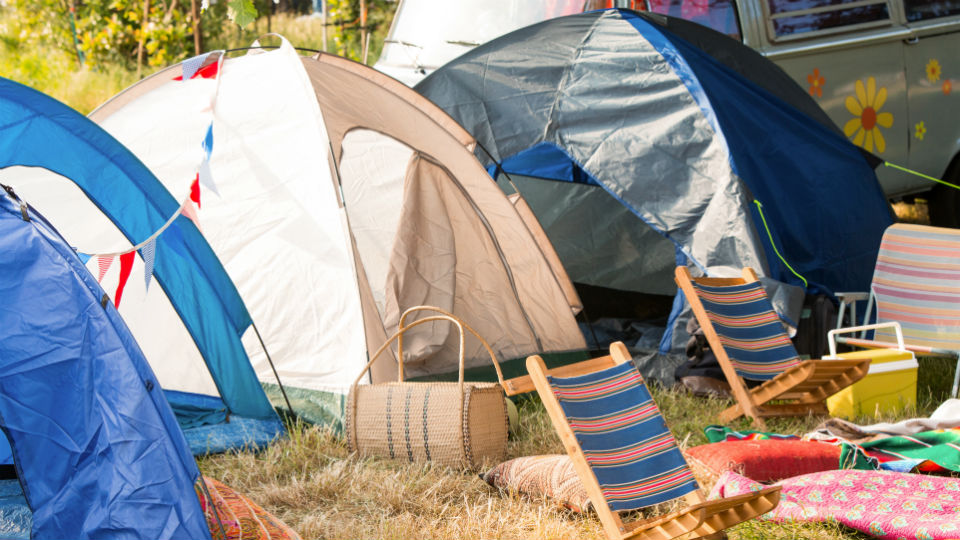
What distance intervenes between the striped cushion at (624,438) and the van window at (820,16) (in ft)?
12.3

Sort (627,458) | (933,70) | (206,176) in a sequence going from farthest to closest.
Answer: (933,70) → (206,176) → (627,458)

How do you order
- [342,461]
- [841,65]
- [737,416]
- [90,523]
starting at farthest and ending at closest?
[841,65] < [737,416] < [342,461] < [90,523]

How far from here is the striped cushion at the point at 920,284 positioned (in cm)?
475

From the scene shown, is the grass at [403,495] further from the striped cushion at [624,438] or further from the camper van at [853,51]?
the camper van at [853,51]

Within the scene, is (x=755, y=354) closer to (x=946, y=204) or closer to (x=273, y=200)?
(x=273, y=200)

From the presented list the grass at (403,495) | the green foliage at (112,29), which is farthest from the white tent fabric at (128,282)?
the green foliage at (112,29)

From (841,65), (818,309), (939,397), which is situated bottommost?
(939,397)

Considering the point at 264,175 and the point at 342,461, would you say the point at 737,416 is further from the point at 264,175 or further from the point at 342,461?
the point at 264,175

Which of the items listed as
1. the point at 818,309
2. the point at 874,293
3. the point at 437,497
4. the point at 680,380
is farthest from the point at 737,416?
the point at 437,497

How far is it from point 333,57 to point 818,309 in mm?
2688

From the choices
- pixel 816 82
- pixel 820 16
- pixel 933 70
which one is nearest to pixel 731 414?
pixel 816 82

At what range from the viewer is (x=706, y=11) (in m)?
6.00

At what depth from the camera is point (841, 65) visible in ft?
20.9

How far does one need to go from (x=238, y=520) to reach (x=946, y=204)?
6071 mm
